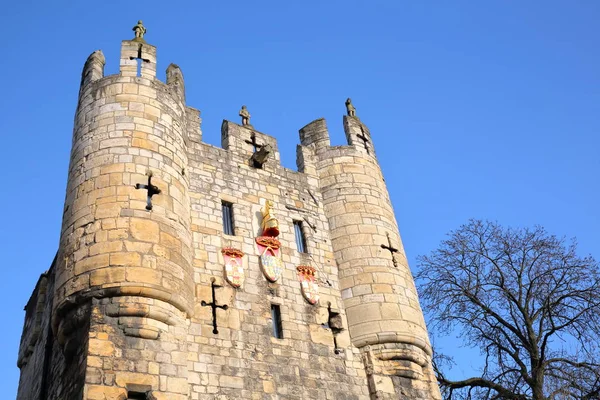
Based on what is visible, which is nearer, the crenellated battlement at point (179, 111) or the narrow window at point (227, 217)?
the crenellated battlement at point (179, 111)

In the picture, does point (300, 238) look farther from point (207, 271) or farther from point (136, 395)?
point (136, 395)

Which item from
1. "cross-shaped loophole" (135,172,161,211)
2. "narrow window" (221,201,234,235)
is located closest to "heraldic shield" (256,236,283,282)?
"narrow window" (221,201,234,235)

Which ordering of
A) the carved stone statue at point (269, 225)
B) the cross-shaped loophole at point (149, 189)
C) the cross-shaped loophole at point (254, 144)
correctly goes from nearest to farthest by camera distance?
the cross-shaped loophole at point (149, 189) → the carved stone statue at point (269, 225) → the cross-shaped loophole at point (254, 144)

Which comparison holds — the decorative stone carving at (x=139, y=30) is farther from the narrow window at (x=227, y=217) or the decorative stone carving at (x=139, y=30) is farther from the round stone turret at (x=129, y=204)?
the narrow window at (x=227, y=217)

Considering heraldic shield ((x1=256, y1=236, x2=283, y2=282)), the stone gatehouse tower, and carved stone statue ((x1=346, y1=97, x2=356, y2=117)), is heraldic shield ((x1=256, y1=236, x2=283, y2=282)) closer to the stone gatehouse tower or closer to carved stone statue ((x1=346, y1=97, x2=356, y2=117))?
the stone gatehouse tower

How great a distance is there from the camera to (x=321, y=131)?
1697 centimetres

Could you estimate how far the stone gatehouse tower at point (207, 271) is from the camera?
10.2 metres

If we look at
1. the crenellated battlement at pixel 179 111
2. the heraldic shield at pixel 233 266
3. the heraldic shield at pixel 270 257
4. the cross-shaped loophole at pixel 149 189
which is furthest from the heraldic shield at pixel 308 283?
the cross-shaped loophole at pixel 149 189

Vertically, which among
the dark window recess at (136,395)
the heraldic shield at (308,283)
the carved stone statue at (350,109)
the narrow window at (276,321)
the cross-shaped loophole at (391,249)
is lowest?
the dark window recess at (136,395)

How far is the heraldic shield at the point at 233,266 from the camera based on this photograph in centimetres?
1245

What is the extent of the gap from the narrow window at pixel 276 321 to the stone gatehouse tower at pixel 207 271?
33 mm

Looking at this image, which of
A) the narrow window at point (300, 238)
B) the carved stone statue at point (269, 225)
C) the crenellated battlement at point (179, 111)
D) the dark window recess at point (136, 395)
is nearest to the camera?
the dark window recess at point (136, 395)

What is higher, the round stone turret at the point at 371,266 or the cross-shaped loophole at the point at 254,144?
the cross-shaped loophole at the point at 254,144

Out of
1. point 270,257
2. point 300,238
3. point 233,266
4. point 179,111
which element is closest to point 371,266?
point 300,238
